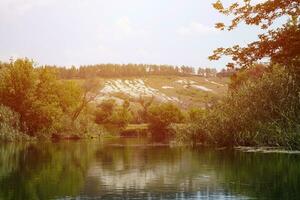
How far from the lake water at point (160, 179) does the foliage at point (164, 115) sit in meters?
55.3

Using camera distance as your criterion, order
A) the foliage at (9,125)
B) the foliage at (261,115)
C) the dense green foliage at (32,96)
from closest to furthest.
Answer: the foliage at (261,115), the foliage at (9,125), the dense green foliage at (32,96)

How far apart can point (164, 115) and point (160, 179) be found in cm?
6422

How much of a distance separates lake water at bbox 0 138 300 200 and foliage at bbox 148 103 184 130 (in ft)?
181

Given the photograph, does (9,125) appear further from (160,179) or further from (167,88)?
(167,88)

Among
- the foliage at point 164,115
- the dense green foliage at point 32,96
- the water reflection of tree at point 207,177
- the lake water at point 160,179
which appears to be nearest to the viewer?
the lake water at point 160,179

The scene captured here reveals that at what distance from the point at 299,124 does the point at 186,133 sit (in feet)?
47.5

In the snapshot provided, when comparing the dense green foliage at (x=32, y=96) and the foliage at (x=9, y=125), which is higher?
the dense green foliage at (x=32, y=96)

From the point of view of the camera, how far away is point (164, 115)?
8269 cm

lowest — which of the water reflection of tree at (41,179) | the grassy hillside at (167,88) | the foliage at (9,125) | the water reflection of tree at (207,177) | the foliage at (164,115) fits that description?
the water reflection of tree at (41,179)

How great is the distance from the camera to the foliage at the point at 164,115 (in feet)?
271

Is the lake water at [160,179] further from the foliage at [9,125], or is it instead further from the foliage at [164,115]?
the foliage at [164,115]

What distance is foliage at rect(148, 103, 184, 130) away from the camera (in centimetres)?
8250

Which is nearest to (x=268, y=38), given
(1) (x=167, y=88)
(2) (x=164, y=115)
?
(2) (x=164, y=115)

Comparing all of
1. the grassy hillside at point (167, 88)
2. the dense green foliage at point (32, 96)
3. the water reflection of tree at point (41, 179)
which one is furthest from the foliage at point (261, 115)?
the grassy hillside at point (167, 88)
